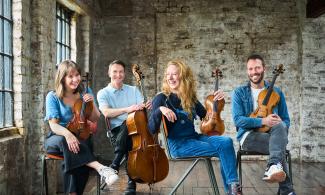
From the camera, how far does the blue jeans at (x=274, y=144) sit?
351 cm

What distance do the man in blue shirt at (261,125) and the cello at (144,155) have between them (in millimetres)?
797

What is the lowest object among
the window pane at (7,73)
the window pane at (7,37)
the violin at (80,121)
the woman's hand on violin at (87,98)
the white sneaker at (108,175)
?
the white sneaker at (108,175)

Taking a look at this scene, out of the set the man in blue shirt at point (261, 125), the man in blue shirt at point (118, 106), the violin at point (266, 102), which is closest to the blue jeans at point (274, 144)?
the man in blue shirt at point (261, 125)

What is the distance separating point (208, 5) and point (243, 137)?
431cm

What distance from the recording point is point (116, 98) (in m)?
4.78

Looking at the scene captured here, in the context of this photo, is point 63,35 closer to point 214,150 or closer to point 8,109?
point 8,109

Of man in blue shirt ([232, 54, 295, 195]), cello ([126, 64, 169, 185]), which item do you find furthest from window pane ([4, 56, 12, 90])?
man in blue shirt ([232, 54, 295, 195])

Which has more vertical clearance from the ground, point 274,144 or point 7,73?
point 7,73

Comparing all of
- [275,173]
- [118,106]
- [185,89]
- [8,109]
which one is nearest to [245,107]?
[185,89]

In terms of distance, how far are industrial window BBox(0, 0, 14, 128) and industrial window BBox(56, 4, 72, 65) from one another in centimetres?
176

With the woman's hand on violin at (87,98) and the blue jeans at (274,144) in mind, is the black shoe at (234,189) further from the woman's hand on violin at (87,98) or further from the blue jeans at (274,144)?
the woman's hand on violin at (87,98)

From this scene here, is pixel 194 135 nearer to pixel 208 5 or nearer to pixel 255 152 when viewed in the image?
pixel 255 152

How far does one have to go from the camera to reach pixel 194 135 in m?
3.69

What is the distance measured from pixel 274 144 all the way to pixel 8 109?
2.73 meters
